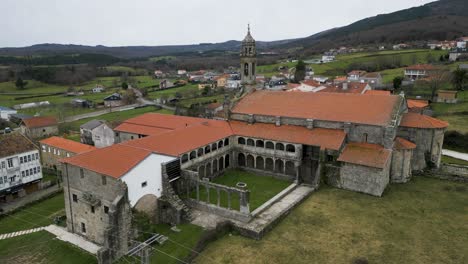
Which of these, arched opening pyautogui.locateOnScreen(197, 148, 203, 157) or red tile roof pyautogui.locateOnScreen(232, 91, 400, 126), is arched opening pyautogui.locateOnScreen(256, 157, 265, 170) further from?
arched opening pyautogui.locateOnScreen(197, 148, 203, 157)

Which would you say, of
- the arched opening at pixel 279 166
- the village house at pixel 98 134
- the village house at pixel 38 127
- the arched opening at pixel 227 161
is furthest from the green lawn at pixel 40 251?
the village house at pixel 38 127

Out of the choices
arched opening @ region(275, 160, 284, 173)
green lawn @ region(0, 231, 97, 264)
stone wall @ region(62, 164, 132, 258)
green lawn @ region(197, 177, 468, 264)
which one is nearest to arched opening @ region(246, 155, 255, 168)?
arched opening @ region(275, 160, 284, 173)

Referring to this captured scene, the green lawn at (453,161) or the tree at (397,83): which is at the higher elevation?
the tree at (397,83)

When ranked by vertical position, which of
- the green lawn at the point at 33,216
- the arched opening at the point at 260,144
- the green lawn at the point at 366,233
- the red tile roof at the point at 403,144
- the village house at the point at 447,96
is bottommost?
the green lawn at the point at 33,216

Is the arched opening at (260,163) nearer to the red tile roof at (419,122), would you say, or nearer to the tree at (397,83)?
the red tile roof at (419,122)

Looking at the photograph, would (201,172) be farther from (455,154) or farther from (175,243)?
(455,154)

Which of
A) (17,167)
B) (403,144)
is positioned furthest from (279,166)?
(17,167)
